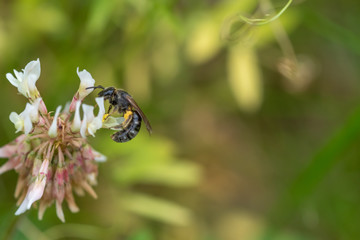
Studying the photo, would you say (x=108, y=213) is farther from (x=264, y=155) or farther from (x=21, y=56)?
(x=264, y=155)

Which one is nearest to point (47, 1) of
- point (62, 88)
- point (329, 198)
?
point (62, 88)

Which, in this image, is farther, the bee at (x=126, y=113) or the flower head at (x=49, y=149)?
the bee at (x=126, y=113)

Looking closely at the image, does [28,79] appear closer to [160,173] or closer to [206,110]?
[160,173]

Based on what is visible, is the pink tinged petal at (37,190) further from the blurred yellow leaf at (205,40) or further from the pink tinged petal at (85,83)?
the blurred yellow leaf at (205,40)

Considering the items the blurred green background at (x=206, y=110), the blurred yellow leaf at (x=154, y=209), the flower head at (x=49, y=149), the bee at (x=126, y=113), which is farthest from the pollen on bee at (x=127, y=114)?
the blurred yellow leaf at (x=154, y=209)

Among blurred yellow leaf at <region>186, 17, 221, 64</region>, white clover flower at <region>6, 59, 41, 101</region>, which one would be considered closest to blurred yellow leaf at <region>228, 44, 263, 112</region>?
blurred yellow leaf at <region>186, 17, 221, 64</region>

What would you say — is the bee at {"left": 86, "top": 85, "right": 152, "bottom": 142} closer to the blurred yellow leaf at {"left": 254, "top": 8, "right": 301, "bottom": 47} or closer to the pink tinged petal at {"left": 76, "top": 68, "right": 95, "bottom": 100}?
the pink tinged petal at {"left": 76, "top": 68, "right": 95, "bottom": 100}

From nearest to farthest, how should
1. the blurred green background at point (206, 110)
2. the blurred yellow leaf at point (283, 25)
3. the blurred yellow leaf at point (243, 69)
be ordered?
the blurred green background at point (206, 110), the blurred yellow leaf at point (283, 25), the blurred yellow leaf at point (243, 69)

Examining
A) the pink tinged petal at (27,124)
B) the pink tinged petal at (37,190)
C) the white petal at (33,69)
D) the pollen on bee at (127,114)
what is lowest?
the pink tinged petal at (37,190)
